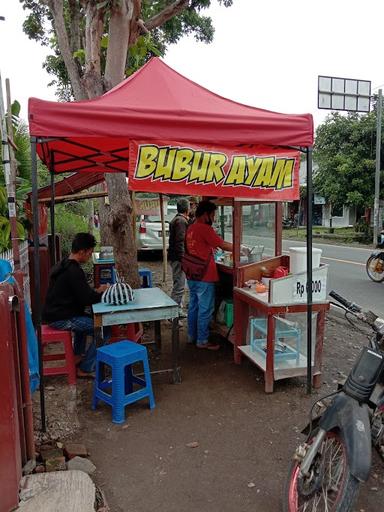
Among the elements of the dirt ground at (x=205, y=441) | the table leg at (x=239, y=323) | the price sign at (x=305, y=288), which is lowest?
the dirt ground at (x=205, y=441)

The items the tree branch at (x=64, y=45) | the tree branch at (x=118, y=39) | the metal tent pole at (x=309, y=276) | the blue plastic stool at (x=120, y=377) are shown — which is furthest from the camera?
the tree branch at (x=64, y=45)

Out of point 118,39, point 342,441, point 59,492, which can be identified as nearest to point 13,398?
point 59,492

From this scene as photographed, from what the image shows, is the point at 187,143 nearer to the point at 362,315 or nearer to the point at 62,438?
the point at 362,315

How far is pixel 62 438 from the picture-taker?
319cm

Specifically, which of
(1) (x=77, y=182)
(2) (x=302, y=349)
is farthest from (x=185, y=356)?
(1) (x=77, y=182)

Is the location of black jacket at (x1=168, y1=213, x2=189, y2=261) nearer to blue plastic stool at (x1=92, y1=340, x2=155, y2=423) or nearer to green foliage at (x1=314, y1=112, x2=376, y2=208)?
blue plastic stool at (x1=92, y1=340, x2=155, y2=423)

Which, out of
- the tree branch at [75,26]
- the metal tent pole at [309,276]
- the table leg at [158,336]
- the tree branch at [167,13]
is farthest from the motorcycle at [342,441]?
the tree branch at [75,26]

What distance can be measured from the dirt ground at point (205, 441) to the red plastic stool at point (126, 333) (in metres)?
0.44

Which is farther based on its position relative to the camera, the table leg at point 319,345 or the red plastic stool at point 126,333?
the red plastic stool at point 126,333

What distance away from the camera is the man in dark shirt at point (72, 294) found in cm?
A: 411

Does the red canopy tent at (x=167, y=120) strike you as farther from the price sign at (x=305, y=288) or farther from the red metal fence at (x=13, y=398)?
the red metal fence at (x=13, y=398)

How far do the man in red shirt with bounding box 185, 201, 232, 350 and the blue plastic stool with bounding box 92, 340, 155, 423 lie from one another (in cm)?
130

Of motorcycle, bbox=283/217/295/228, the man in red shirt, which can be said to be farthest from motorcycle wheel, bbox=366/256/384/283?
motorcycle, bbox=283/217/295/228

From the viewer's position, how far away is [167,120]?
126 inches
